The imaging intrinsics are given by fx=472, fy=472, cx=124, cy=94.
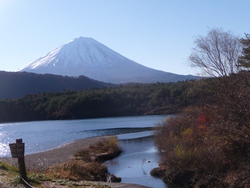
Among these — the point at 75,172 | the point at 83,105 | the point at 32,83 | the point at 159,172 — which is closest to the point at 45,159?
the point at 75,172

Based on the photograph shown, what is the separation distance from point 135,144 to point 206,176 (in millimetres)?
19817

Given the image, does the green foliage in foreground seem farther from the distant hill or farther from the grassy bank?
the grassy bank

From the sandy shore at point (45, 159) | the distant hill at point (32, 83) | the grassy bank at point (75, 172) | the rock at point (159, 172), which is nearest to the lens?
the grassy bank at point (75, 172)

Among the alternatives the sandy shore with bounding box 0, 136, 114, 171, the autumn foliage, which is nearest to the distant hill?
the sandy shore with bounding box 0, 136, 114, 171

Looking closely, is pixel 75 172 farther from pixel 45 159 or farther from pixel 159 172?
pixel 45 159

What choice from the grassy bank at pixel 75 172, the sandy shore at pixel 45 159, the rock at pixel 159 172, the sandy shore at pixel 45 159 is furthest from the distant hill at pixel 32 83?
the rock at pixel 159 172

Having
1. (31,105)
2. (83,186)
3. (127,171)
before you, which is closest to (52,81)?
(31,105)

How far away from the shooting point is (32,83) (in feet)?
442

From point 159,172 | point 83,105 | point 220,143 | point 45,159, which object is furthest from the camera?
point 83,105

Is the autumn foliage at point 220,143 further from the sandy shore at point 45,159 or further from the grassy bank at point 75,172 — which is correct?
the sandy shore at point 45,159

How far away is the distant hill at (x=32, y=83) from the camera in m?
125

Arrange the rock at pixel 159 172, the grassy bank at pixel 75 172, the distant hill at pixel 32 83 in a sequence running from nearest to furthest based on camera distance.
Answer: the grassy bank at pixel 75 172 → the rock at pixel 159 172 → the distant hill at pixel 32 83

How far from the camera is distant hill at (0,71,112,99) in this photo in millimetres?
125262

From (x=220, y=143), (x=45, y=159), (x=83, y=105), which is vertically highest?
(x=83, y=105)
